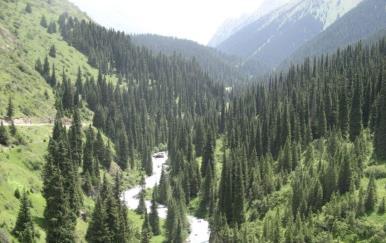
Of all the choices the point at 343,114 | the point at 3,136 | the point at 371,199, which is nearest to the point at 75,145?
the point at 3,136

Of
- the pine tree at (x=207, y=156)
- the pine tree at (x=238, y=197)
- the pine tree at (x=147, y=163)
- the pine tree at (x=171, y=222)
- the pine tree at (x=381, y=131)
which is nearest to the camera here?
the pine tree at (x=171, y=222)

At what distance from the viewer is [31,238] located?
69250mm

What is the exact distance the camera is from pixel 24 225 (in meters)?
69.1

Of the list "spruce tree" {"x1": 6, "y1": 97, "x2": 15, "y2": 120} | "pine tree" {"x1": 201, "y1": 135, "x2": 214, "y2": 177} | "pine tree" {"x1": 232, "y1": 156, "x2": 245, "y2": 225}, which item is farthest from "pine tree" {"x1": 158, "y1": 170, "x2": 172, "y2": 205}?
"spruce tree" {"x1": 6, "y1": 97, "x2": 15, "y2": 120}

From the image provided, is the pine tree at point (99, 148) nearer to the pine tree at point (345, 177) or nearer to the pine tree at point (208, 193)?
the pine tree at point (208, 193)

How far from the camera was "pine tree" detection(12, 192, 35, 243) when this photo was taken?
6812cm

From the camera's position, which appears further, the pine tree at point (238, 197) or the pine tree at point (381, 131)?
the pine tree at point (381, 131)

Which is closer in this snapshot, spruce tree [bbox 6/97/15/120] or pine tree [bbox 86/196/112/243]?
pine tree [bbox 86/196/112/243]

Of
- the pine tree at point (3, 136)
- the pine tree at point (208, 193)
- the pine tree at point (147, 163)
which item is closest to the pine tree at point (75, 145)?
the pine tree at point (3, 136)

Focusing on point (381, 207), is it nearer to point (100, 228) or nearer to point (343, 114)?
point (100, 228)

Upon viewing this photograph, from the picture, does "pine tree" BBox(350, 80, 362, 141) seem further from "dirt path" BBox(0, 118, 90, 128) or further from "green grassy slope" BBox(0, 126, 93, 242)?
"dirt path" BBox(0, 118, 90, 128)

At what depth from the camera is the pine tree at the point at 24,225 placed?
2682 inches

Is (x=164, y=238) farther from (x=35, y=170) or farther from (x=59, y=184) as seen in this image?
(x=59, y=184)

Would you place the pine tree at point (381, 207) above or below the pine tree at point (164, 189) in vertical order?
above
